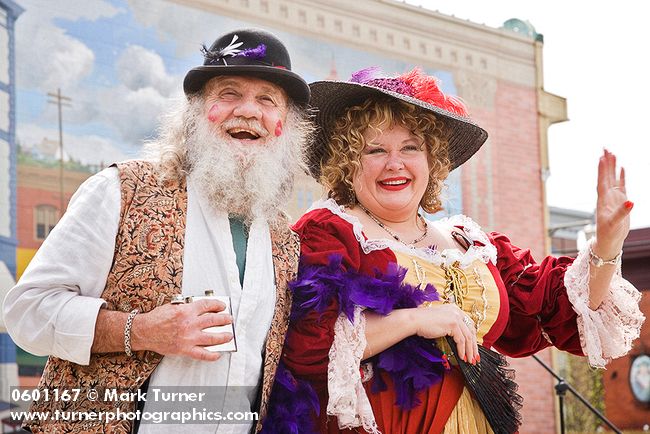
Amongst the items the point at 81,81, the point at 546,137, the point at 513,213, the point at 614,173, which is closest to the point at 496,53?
the point at 546,137

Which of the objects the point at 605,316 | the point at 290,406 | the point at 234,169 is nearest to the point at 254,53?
the point at 234,169

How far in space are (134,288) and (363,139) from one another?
1005 mm

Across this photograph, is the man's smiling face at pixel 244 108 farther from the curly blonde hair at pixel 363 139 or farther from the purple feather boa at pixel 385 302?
the purple feather boa at pixel 385 302

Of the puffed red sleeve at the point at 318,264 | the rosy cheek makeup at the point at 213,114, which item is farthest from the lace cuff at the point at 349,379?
the rosy cheek makeup at the point at 213,114

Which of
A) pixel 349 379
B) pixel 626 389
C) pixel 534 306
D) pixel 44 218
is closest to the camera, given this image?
pixel 349 379

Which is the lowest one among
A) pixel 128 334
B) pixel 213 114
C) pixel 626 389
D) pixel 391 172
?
pixel 626 389

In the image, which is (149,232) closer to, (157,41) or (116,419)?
(116,419)

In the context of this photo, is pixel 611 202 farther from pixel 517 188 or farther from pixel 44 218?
pixel 517 188

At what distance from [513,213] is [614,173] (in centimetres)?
985

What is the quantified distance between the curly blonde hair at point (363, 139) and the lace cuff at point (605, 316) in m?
0.63

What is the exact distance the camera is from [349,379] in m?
2.47

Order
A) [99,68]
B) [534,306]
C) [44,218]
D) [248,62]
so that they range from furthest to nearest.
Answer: [99,68] < [44,218] < [534,306] < [248,62]

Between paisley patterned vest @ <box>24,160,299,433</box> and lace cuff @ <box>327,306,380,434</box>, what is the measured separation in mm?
190

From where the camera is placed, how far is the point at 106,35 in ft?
28.7
